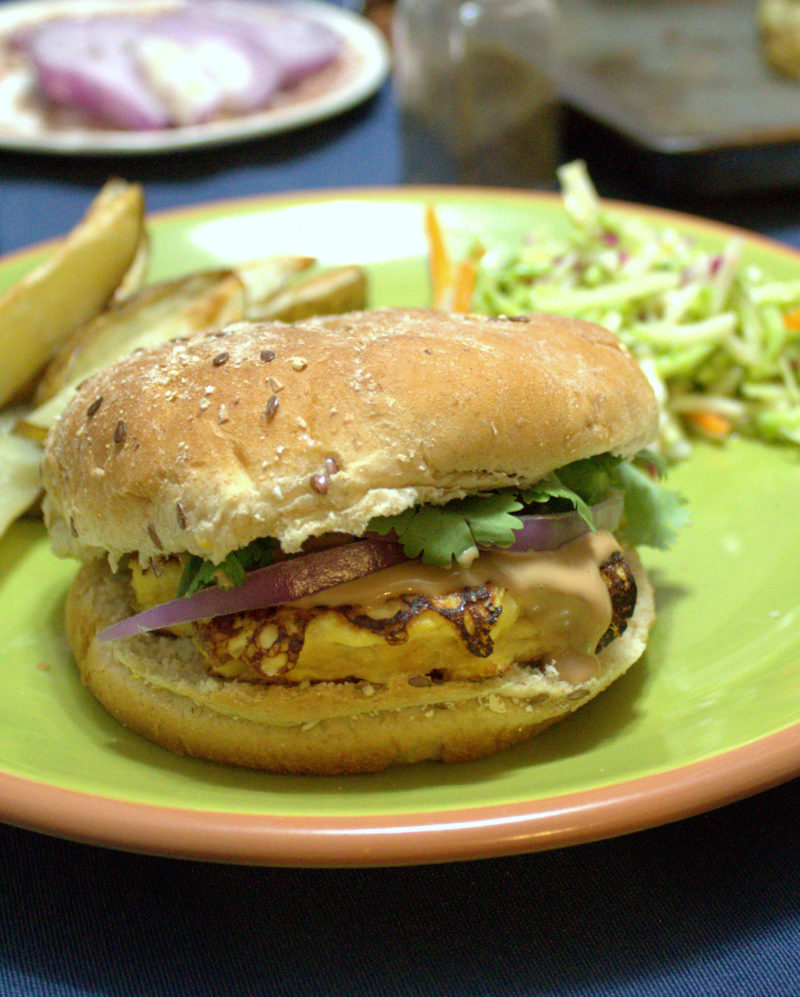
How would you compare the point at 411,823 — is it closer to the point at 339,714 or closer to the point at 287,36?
the point at 339,714

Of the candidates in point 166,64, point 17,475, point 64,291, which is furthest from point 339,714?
point 166,64

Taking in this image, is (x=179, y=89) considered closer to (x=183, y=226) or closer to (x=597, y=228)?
(x=183, y=226)

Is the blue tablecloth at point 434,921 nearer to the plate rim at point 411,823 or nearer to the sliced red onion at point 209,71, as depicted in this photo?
the plate rim at point 411,823

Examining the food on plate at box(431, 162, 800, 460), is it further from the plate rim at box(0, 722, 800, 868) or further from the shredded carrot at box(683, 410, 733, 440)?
the plate rim at box(0, 722, 800, 868)

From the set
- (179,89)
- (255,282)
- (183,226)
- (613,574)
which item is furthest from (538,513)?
(179,89)

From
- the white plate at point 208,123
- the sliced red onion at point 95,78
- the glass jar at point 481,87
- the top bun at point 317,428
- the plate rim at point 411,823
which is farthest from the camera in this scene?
the sliced red onion at point 95,78

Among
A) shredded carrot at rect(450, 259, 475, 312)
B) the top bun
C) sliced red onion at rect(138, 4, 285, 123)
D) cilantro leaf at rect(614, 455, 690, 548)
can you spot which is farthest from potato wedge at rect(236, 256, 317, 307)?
sliced red onion at rect(138, 4, 285, 123)

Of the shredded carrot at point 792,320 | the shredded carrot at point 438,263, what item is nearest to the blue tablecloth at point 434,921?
the shredded carrot at point 792,320
